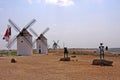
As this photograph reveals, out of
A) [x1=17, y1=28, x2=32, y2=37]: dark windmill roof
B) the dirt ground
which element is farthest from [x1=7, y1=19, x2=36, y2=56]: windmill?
the dirt ground

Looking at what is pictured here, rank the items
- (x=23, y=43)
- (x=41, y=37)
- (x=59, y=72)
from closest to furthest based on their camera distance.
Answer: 1. (x=59, y=72)
2. (x=23, y=43)
3. (x=41, y=37)

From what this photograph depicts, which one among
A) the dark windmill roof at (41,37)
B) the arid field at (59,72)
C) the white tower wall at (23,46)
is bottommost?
the arid field at (59,72)

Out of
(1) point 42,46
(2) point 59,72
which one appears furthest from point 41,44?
(2) point 59,72

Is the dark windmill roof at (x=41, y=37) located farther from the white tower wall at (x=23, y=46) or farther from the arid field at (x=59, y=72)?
the arid field at (x=59, y=72)

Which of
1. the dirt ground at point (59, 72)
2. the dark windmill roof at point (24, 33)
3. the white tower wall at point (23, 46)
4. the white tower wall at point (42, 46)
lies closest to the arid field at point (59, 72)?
the dirt ground at point (59, 72)

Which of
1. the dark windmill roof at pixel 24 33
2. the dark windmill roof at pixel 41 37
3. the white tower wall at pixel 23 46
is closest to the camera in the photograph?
the white tower wall at pixel 23 46

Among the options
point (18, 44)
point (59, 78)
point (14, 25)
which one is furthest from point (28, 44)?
point (59, 78)

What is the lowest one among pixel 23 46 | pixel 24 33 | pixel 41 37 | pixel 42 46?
pixel 23 46

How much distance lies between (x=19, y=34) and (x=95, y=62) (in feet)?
131

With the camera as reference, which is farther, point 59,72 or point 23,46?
point 23,46

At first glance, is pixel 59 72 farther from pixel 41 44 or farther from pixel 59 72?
pixel 41 44

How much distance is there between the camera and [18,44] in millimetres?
71938

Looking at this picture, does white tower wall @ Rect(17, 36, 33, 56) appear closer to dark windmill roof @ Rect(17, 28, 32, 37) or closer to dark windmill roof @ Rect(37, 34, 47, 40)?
dark windmill roof @ Rect(17, 28, 32, 37)

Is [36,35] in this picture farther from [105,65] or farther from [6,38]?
[105,65]
